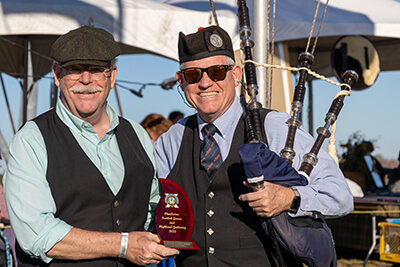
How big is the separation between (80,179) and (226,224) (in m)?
0.58

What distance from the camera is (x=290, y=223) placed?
1.89 metres

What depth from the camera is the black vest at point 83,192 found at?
1.92 meters

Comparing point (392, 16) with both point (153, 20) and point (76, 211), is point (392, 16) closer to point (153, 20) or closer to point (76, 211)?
point (153, 20)

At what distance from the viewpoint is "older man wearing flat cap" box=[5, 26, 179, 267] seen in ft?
6.04

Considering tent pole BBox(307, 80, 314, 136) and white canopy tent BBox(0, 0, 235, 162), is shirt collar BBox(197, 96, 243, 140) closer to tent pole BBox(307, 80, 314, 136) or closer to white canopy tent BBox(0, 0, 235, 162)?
white canopy tent BBox(0, 0, 235, 162)

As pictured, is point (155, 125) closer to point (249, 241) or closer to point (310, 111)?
point (249, 241)

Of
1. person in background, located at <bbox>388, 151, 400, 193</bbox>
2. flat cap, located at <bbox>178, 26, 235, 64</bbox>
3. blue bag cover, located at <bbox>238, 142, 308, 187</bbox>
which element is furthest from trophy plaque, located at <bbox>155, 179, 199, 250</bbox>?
person in background, located at <bbox>388, 151, 400, 193</bbox>

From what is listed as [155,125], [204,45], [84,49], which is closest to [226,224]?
[204,45]

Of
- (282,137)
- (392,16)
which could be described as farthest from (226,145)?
(392,16)

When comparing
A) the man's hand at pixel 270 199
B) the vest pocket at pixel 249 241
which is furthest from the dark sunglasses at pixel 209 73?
the vest pocket at pixel 249 241

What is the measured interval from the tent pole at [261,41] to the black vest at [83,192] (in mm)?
1504

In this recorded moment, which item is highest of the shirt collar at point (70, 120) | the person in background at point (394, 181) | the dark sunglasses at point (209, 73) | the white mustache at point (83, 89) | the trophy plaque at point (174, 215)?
the dark sunglasses at point (209, 73)

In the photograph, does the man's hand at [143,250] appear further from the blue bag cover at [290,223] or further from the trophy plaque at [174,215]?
the blue bag cover at [290,223]

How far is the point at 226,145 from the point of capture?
2.15m
